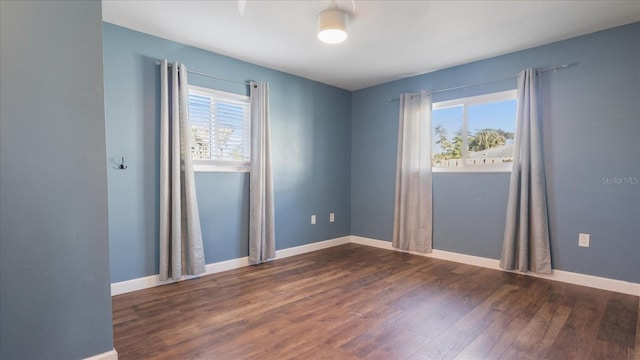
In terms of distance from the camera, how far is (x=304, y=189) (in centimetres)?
437

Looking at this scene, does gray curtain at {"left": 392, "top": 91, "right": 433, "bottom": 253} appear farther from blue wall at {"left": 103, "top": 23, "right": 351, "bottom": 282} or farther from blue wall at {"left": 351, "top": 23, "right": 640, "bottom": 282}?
blue wall at {"left": 103, "top": 23, "right": 351, "bottom": 282}

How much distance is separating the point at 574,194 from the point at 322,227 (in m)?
2.94

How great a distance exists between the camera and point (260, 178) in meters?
3.62

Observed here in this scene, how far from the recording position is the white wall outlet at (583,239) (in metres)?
2.96

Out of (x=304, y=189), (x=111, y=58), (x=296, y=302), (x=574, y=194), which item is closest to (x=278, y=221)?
(x=304, y=189)

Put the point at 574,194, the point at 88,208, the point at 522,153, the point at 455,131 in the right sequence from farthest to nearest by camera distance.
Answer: the point at 455,131, the point at 522,153, the point at 574,194, the point at 88,208

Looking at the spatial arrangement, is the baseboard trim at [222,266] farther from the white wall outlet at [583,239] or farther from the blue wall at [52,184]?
the white wall outlet at [583,239]

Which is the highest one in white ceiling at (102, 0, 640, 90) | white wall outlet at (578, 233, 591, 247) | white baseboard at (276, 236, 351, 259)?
white ceiling at (102, 0, 640, 90)

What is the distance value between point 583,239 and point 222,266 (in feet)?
11.9

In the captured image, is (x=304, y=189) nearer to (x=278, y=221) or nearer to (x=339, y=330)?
(x=278, y=221)

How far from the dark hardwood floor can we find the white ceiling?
2.36m

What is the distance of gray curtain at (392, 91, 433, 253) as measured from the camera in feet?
13.2

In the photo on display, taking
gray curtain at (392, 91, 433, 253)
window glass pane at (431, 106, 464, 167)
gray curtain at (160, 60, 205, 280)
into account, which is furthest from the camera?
gray curtain at (392, 91, 433, 253)

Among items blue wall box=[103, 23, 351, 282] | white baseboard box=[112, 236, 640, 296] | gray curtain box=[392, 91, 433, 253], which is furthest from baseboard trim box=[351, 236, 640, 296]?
blue wall box=[103, 23, 351, 282]
